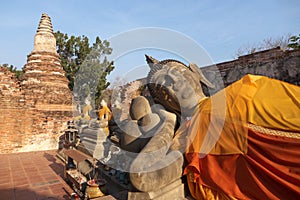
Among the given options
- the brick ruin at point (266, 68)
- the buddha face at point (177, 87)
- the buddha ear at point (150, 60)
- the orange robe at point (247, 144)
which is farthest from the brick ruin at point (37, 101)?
the orange robe at point (247, 144)

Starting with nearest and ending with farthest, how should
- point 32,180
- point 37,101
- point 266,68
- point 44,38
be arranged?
point 32,180, point 266,68, point 37,101, point 44,38

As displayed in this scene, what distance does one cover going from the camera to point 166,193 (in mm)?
2025

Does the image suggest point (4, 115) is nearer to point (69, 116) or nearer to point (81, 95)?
point (69, 116)

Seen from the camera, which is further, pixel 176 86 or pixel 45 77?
pixel 45 77

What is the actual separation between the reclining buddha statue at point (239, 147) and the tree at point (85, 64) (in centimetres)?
1085

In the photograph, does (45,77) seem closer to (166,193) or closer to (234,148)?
(166,193)

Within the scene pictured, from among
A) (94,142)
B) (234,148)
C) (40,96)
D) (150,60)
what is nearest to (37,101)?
(40,96)

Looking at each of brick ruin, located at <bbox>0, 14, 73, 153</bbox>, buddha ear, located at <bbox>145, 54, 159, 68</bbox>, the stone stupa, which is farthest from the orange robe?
the stone stupa

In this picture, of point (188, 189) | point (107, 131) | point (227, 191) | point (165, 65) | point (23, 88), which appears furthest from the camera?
point (23, 88)

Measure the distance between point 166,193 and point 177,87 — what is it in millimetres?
1226

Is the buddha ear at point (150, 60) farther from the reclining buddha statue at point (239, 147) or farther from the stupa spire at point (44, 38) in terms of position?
the stupa spire at point (44, 38)

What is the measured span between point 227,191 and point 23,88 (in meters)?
10.3

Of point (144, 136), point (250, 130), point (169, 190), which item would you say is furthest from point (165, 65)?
point (169, 190)

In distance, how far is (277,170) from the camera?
1.70 meters
